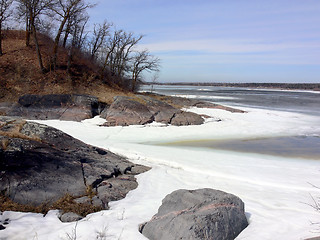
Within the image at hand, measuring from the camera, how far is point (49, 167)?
6.45 metres

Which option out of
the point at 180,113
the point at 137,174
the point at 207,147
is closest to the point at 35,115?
the point at 180,113

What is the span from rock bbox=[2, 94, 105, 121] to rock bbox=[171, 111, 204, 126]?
5.50m

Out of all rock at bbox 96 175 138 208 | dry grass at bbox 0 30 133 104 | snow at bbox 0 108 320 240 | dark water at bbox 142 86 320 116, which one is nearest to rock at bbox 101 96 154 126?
snow at bbox 0 108 320 240

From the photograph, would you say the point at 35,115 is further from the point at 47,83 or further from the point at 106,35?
the point at 106,35

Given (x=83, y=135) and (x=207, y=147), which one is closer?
(x=207, y=147)

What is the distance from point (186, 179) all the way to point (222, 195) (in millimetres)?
3143

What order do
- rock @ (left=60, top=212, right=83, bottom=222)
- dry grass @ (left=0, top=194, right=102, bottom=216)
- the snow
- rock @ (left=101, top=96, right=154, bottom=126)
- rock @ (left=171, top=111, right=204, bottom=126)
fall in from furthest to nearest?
rock @ (left=171, top=111, right=204, bottom=126), rock @ (left=101, top=96, right=154, bottom=126), dry grass @ (left=0, top=194, right=102, bottom=216), rock @ (left=60, top=212, right=83, bottom=222), the snow

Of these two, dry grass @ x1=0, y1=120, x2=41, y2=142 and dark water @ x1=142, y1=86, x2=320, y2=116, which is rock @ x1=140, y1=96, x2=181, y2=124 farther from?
dark water @ x1=142, y1=86, x2=320, y2=116

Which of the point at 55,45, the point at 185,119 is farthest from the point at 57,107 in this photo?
the point at 185,119

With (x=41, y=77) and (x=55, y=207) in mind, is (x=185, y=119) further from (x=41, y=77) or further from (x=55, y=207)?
(x=55, y=207)

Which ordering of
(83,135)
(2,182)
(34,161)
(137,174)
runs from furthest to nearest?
(83,135)
(137,174)
(34,161)
(2,182)

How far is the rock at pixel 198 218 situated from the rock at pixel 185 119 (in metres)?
13.5

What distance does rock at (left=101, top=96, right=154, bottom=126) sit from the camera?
18344mm

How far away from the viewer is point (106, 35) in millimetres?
32531
